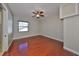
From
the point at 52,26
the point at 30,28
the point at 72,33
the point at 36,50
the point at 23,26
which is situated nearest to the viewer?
the point at 72,33

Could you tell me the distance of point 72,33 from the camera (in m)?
3.55

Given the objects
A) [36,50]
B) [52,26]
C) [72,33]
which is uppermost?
[52,26]

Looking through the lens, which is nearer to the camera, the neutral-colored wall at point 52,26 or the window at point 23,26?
the neutral-colored wall at point 52,26

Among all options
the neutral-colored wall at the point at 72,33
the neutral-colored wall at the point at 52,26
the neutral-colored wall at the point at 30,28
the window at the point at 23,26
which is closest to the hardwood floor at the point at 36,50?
the neutral-colored wall at the point at 72,33

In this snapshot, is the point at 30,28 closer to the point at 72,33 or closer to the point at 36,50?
the point at 36,50

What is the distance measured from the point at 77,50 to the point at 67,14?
4.87ft

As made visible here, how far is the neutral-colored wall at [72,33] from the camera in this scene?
3295mm

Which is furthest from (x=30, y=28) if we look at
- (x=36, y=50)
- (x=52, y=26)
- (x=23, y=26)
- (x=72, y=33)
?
(x=72, y=33)

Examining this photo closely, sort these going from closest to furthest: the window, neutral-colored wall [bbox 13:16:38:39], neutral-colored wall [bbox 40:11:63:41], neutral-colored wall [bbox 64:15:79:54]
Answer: neutral-colored wall [bbox 64:15:79:54] → neutral-colored wall [bbox 40:11:63:41] → neutral-colored wall [bbox 13:16:38:39] → the window

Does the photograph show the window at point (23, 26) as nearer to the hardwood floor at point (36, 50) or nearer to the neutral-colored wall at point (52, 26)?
the neutral-colored wall at point (52, 26)

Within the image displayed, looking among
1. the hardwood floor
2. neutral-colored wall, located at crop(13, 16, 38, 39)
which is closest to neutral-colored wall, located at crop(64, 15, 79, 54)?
the hardwood floor

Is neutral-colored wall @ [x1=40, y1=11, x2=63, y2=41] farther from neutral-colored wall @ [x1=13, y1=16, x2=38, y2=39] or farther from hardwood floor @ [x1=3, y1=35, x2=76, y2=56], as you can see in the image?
hardwood floor @ [x1=3, y1=35, x2=76, y2=56]

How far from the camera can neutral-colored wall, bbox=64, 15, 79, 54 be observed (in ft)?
10.8

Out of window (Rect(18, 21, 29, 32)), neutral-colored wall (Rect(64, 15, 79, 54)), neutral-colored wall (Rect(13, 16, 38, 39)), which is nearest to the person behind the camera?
neutral-colored wall (Rect(64, 15, 79, 54))
